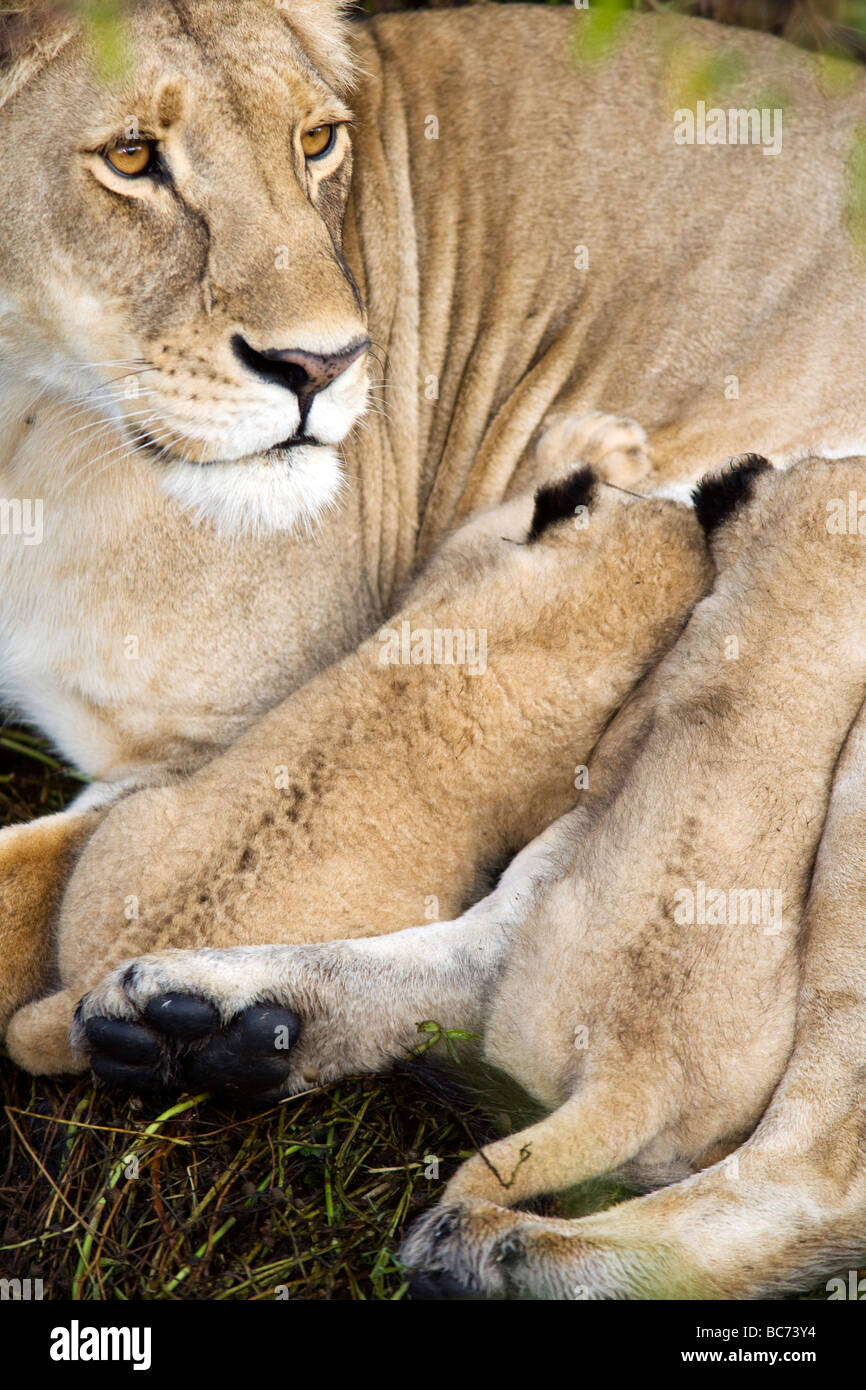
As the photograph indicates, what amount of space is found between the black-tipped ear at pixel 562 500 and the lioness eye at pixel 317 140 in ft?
2.75

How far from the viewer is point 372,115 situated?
358cm

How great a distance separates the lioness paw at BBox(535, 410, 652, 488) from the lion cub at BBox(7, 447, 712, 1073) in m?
0.27

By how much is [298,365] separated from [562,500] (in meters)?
0.58

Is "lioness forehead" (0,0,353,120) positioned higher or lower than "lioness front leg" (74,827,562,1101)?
higher

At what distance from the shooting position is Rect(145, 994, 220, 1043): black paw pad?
262 cm

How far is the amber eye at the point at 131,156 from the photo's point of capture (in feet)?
→ 9.01

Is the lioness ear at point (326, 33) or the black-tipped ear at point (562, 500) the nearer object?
the black-tipped ear at point (562, 500)

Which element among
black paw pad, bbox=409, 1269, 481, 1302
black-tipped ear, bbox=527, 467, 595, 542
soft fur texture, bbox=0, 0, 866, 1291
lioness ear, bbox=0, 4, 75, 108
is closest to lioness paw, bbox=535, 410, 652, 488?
soft fur texture, bbox=0, 0, 866, 1291

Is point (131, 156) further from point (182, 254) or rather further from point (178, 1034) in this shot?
point (178, 1034)

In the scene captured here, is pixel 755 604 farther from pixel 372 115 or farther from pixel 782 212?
pixel 372 115

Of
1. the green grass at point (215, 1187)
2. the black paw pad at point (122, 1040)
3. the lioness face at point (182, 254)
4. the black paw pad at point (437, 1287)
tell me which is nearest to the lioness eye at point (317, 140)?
the lioness face at point (182, 254)

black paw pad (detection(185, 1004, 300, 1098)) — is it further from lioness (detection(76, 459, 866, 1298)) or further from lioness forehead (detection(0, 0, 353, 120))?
lioness forehead (detection(0, 0, 353, 120))

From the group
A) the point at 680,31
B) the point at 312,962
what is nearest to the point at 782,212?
the point at 680,31

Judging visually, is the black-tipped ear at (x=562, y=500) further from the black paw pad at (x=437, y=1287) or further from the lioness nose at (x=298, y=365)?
the black paw pad at (x=437, y=1287)
